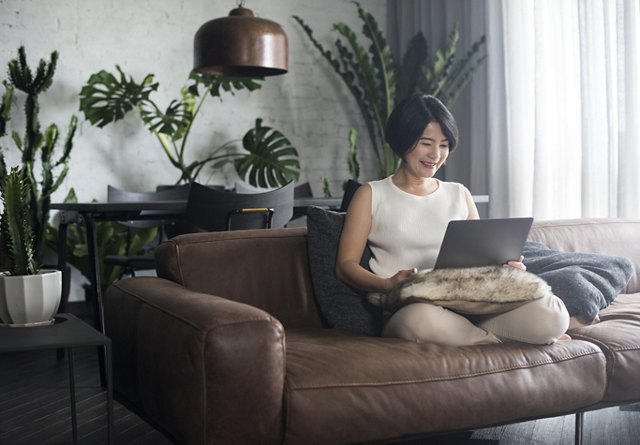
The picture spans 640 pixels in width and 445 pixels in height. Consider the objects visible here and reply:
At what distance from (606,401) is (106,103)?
4338 millimetres

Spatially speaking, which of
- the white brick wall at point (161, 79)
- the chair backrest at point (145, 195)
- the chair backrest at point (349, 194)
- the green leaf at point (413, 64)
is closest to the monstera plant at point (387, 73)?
the green leaf at point (413, 64)

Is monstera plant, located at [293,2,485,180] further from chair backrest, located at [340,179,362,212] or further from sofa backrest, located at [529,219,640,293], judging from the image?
sofa backrest, located at [529,219,640,293]

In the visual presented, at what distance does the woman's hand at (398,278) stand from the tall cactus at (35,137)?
302 cm

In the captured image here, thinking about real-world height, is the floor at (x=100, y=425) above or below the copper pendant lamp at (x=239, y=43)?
below

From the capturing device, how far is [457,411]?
216cm

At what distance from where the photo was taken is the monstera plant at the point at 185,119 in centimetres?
545

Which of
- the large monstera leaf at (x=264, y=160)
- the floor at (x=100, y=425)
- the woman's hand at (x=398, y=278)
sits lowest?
the floor at (x=100, y=425)

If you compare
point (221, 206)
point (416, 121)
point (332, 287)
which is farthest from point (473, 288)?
point (221, 206)

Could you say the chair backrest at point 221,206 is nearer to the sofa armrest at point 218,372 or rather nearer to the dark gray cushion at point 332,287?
the dark gray cushion at point 332,287

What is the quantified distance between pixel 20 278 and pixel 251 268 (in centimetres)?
77

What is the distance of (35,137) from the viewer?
203 inches

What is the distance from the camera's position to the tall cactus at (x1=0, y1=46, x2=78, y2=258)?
5.01 metres

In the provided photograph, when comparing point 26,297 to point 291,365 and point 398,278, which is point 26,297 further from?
point 398,278

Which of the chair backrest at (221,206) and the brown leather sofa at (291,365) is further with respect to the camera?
the chair backrest at (221,206)
